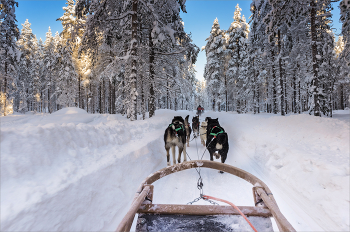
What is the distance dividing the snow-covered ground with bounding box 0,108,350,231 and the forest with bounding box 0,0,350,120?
241 inches

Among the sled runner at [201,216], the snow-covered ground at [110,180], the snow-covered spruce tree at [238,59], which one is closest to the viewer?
the sled runner at [201,216]

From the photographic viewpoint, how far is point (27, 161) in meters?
2.68

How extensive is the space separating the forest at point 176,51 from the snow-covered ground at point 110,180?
6124 millimetres

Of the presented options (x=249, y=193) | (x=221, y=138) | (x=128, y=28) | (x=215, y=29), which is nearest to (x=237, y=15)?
(x=215, y=29)

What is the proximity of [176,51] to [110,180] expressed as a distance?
12241mm

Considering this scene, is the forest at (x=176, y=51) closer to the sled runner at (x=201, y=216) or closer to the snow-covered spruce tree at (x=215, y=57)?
the snow-covered spruce tree at (x=215, y=57)

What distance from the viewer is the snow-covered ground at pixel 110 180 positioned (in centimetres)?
227

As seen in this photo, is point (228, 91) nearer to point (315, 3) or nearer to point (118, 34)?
point (315, 3)

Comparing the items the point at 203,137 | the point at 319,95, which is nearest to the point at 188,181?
the point at 203,137

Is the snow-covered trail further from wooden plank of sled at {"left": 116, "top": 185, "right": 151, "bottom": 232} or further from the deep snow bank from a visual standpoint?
wooden plank of sled at {"left": 116, "top": 185, "right": 151, "bottom": 232}

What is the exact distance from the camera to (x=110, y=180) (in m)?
3.46

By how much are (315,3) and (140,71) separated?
488 inches

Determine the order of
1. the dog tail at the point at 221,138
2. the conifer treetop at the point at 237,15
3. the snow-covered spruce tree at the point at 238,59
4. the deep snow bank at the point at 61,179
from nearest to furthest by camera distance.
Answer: the deep snow bank at the point at 61,179 < the dog tail at the point at 221,138 < the snow-covered spruce tree at the point at 238,59 < the conifer treetop at the point at 237,15

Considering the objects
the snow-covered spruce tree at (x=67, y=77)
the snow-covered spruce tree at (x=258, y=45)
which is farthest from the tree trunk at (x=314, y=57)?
the snow-covered spruce tree at (x=67, y=77)
